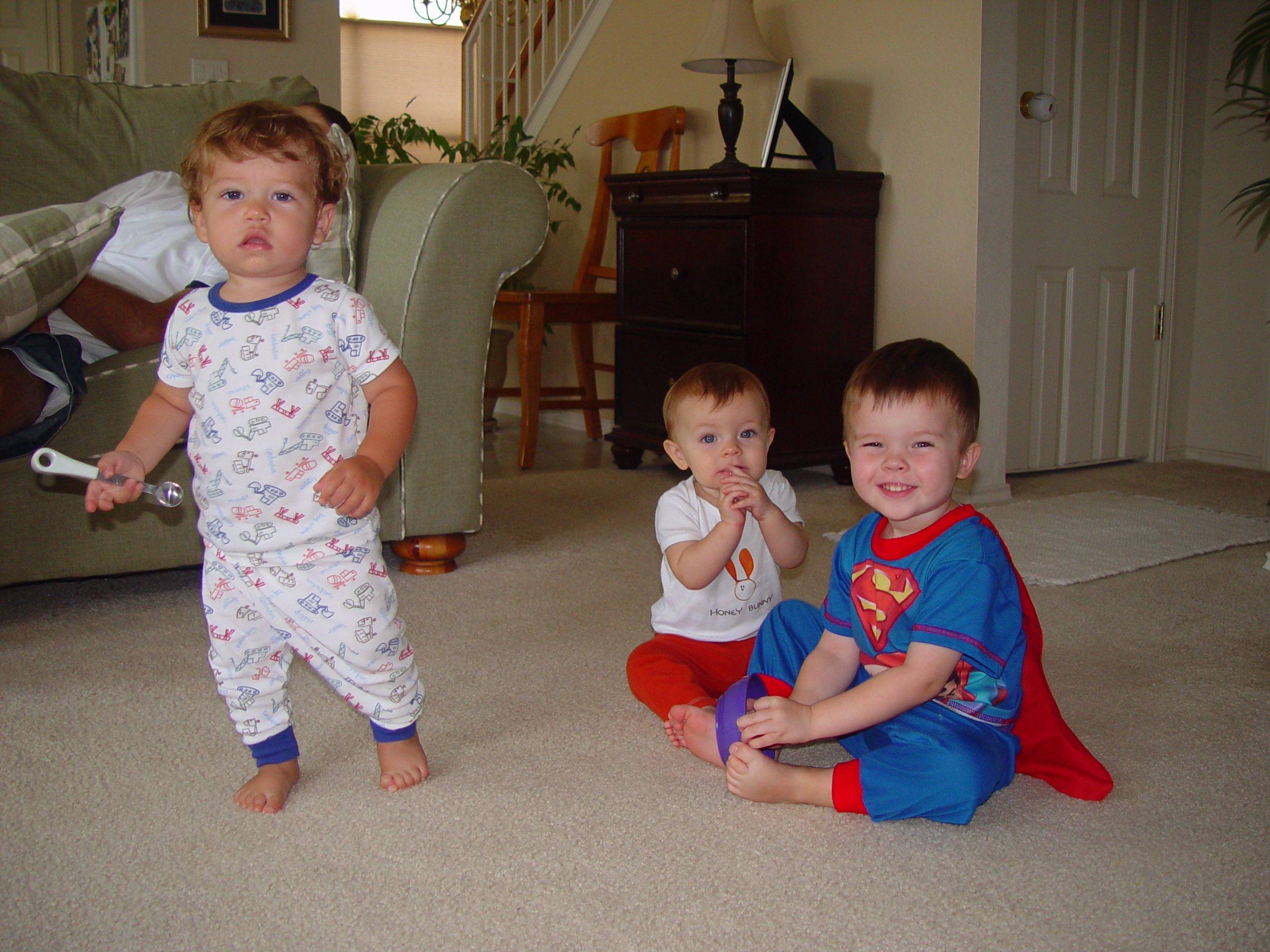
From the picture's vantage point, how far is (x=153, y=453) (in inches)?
44.2

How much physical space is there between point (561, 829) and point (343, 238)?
1.19 metres

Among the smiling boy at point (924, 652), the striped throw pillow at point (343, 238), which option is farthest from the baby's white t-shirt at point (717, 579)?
the striped throw pillow at point (343, 238)

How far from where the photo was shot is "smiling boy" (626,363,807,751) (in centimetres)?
129

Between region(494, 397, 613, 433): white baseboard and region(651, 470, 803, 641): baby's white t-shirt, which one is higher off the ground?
region(651, 470, 803, 641): baby's white t-shirt

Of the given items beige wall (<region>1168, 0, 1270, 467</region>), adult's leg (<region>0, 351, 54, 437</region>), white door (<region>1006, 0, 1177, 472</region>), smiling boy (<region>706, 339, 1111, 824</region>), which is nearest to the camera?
smiling boy (<region>706, 339, 1111, 824</region>)

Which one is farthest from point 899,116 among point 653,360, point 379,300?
point 379,300

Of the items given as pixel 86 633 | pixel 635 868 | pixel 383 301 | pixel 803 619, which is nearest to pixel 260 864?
pixel 635 868

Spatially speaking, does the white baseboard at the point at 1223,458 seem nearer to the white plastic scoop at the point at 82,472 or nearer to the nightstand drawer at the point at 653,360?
the nightstand drawer at the point at 653,360

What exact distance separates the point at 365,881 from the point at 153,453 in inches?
19.1

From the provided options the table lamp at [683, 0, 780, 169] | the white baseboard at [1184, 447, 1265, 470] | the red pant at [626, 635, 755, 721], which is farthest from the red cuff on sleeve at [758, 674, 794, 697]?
the white baseboard at [1184, 447, 1265, 470]

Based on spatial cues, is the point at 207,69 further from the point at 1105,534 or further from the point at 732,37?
the point at 1105,534

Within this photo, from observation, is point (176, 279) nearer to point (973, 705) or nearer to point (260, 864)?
point (260, 864)

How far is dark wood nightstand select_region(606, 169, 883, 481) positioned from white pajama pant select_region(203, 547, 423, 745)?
5.85 feet

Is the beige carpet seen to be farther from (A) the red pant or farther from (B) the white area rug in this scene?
(B) the white area rug
